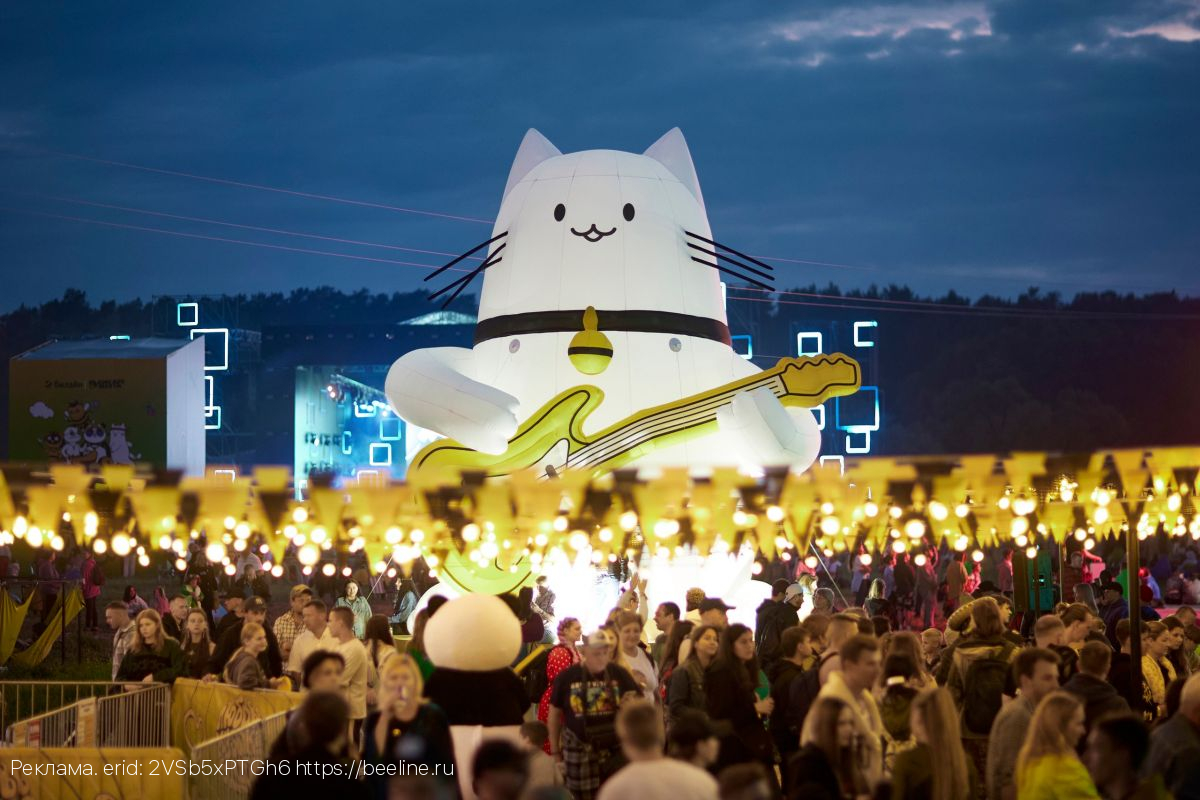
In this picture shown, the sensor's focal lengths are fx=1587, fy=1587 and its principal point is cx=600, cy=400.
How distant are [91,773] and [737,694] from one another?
355 cm

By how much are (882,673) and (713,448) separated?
897 centimetres

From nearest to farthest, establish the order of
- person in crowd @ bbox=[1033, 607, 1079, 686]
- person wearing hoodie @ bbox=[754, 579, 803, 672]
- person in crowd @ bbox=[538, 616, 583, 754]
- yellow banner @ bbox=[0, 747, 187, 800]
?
yellow banner @ bbox=[0, 747, 187, 800] → person in crowd @ bbox=[1033, 607, 1079, 686] → person in crowd @ bbox=[538, 616, 583, 754] → person wearing hoodie @ bbox=[754, 579, 803, 672]

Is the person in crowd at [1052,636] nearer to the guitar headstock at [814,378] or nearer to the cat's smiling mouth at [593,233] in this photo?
the guitar headstock at [814,378]

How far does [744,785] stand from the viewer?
17.5 ft

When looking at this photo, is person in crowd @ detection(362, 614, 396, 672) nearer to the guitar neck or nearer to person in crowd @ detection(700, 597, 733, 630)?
person in crowd @ detection(700, 597, 733, 630)

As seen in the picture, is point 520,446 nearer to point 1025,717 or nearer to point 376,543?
point 376,543

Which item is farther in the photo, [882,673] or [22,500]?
[22,500]

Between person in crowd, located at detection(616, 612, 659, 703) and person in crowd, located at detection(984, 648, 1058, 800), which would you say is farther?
person in crowd, located at detection(616, 612, 659, 703)

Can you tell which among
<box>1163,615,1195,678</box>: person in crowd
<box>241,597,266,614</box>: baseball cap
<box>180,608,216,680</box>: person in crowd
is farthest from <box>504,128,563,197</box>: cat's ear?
<box>1163,615,1195,678</box>: person in crowd

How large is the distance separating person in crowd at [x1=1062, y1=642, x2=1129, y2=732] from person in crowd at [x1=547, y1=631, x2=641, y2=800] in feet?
7.56

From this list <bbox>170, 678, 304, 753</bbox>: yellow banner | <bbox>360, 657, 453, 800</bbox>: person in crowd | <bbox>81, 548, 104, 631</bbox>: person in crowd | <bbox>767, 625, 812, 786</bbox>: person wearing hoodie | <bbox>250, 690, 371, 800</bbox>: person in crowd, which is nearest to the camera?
<bbox>250, 690, 371, 800</bbox>: person in crowd

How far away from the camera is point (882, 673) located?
A: 828 centimetres

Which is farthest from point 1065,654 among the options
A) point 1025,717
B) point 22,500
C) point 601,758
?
point 22,500

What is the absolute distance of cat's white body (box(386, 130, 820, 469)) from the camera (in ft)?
55.2
